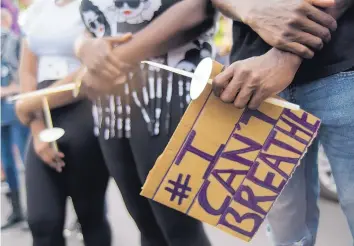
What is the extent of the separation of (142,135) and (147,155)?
0.04 metres

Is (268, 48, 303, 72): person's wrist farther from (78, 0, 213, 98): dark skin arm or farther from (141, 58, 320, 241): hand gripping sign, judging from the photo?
(78, 0, 213, 98): dark skin arm

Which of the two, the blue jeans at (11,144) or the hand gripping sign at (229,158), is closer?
the hand gripping sign at (229,158)

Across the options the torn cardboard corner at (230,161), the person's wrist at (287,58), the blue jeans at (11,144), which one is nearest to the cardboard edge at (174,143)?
the torn cardboard corner at (230,161)

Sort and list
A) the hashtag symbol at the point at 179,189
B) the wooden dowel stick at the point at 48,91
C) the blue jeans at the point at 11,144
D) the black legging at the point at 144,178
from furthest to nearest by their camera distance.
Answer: the blue jeans at the point at 11,144
the wooden dowel stick at the point at 48,91
the black legging at the point at 144,178
the hashtag symbol at the point at 179,189

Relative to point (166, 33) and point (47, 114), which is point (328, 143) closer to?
point (166, 33)

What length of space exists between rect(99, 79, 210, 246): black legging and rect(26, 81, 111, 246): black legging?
0.34 feet

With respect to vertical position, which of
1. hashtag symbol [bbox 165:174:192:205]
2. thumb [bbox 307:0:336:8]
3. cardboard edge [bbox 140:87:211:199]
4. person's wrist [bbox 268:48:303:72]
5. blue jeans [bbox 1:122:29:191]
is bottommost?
blue jeans [bbox 1:122:29:191]

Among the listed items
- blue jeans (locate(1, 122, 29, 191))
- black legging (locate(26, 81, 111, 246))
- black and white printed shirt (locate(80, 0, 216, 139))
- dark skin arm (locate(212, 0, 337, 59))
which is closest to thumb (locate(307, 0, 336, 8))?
dark skin arm (locate(212, 0, 337, 59))

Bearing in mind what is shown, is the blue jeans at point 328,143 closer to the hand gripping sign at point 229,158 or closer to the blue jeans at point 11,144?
the hand gripping sign at point 229,158

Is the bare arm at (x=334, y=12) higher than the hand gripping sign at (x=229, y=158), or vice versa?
the bare arm at (x=334, y=12)

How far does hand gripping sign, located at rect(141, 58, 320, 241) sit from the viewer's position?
0.76 metres

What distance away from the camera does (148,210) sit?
1.05 meters

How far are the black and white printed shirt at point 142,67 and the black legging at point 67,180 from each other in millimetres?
138

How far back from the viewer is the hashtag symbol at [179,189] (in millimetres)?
801
